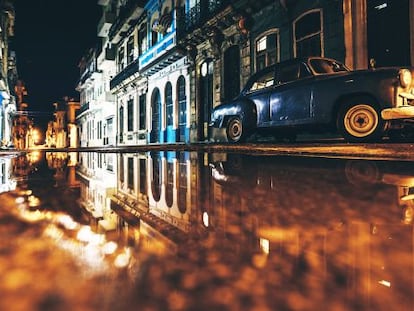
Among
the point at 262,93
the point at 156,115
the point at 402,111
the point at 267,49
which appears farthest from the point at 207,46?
the point at 402,111

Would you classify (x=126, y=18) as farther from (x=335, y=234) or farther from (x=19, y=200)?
(x=335, y=234)

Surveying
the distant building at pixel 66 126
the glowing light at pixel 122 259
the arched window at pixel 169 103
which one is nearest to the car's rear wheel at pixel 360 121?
the glowing light at pixel 122 259

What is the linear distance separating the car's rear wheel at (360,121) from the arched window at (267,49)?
651 cm

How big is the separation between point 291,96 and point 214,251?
17.8 feet

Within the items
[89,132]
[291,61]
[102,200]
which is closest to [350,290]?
[102,200]

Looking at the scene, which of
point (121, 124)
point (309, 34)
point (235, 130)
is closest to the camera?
point (235, 130)

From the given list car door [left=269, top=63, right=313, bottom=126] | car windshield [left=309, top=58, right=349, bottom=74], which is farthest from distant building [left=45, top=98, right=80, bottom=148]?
car windshield [left=309, top=58, right=349, bottom=74]

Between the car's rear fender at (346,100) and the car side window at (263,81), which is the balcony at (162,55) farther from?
the car's rear fender at (346,100)

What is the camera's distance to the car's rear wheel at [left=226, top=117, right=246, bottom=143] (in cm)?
740

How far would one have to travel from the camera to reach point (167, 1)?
18438 millimetres

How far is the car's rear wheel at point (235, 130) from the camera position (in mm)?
7404

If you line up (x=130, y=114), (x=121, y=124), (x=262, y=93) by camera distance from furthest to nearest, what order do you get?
1. (x=121, y=124)
2. (x=130, y=114)
3. (x=262, y=93)

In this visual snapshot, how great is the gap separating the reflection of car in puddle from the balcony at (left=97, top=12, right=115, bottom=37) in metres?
27.4

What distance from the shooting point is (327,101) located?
17.7ft
